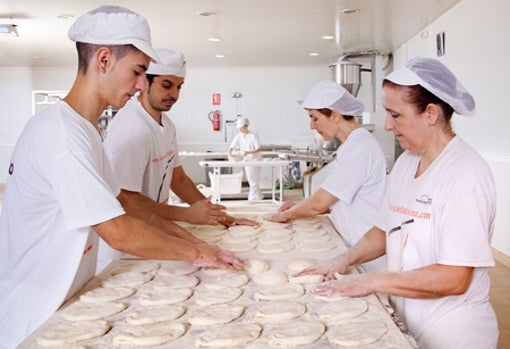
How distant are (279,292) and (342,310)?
9.2 inches

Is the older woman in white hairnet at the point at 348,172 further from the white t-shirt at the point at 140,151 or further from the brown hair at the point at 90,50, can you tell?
the brown hair at the point at 90,50

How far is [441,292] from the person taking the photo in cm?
134

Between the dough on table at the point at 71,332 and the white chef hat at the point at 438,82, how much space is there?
1.09 metres

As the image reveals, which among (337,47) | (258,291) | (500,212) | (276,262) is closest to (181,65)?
(276,262)

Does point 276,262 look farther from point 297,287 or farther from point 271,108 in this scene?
point 271,108

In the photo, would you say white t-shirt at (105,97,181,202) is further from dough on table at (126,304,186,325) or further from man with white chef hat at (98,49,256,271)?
dough on table at (126,304,186,325)

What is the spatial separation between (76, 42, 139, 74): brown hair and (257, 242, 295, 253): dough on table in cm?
100

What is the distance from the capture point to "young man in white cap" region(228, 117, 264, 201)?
340 inches

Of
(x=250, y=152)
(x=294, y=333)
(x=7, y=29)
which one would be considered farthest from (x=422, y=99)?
(x=250, y=152)

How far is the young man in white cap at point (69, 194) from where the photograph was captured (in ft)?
4.41

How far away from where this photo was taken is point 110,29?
4.73 ft

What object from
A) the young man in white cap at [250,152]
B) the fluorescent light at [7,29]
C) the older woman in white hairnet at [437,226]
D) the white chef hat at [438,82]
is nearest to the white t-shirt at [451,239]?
the older woman in white hairnet at [437,226]

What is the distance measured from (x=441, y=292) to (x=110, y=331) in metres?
0.90

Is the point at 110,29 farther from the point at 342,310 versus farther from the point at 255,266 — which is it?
the point at 342,310
